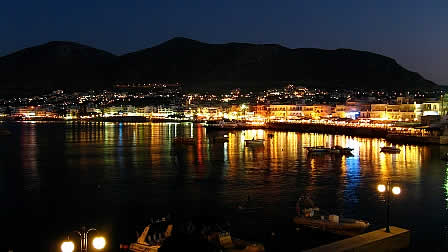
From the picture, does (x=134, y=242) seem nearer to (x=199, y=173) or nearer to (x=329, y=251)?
(x=329, y=251)

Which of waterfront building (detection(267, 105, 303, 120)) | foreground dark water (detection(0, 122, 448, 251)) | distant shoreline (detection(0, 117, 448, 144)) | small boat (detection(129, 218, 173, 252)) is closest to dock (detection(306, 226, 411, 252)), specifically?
foreground dark water (detection(0, 122, 448, 251))

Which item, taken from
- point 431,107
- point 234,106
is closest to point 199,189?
point 431,107

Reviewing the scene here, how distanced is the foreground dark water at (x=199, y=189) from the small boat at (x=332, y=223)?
2.21 feet

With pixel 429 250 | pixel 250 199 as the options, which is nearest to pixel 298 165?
pixel 250 199

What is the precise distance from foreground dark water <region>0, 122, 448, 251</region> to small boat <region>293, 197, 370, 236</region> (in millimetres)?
674

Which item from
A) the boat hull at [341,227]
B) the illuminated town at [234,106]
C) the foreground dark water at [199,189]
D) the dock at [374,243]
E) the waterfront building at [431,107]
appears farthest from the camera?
the illuminated town at [234,106]

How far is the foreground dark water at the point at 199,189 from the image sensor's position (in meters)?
13.1

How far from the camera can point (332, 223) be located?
39.4ft

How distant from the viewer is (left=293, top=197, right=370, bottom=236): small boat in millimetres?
11898

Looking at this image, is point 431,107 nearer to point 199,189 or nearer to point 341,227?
point 199,189

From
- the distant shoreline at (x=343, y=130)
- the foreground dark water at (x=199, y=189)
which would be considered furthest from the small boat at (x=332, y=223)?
the distant shoreline at (x=343, y=130)

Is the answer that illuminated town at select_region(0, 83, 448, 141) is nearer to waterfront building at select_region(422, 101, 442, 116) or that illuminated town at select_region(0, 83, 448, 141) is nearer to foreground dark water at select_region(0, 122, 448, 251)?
waterfront building at select_region(422, 101, 442, 116)

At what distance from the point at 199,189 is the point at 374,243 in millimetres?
9505

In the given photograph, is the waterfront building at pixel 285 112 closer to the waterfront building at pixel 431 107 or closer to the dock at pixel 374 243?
the waterfront building at pixel 431 107
